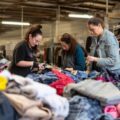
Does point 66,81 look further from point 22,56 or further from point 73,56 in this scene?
point 73,56

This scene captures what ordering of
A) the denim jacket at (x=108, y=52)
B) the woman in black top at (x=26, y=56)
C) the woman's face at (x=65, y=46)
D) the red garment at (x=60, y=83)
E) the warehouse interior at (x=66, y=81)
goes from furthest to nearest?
the woman's face at (x=65, y=46), the woman in black top at (x=26, y=56), the denim jacket at (x=108, y=52), the red garment at (x=60, y=83), the warehouse interior at (x=66, y=81)

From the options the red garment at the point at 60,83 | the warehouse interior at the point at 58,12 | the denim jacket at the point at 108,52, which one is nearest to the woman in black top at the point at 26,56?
the denim jacket at the point at 108,52

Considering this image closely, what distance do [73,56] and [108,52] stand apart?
1045mm

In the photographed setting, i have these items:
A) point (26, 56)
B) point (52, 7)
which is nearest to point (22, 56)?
point (26, 56)

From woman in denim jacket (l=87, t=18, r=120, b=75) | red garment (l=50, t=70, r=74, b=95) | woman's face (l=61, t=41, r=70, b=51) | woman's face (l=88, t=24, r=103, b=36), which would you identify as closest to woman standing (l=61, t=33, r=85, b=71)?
woman's face (l=61, t=41, r=70, b=51)

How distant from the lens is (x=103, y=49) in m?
3.13

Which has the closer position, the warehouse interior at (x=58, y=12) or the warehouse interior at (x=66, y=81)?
the warehouse interior at (x=66, y=81)

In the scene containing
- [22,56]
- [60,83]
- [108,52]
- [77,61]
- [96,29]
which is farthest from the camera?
[77,61]

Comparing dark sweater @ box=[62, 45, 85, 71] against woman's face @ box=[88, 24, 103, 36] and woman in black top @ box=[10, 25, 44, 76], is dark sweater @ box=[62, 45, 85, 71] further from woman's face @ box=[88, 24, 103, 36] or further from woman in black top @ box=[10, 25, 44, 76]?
woman's face @ box=[88, 24, 103, 36]

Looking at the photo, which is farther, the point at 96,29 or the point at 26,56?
the point at 26,56

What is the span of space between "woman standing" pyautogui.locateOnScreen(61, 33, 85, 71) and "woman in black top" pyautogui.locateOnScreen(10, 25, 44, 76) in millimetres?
549

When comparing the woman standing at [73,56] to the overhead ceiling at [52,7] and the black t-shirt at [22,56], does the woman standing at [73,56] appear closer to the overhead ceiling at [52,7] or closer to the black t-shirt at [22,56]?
the black t-shirt at [22,56]

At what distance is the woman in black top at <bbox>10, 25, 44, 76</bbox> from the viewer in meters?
3.52

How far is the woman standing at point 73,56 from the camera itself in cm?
400
